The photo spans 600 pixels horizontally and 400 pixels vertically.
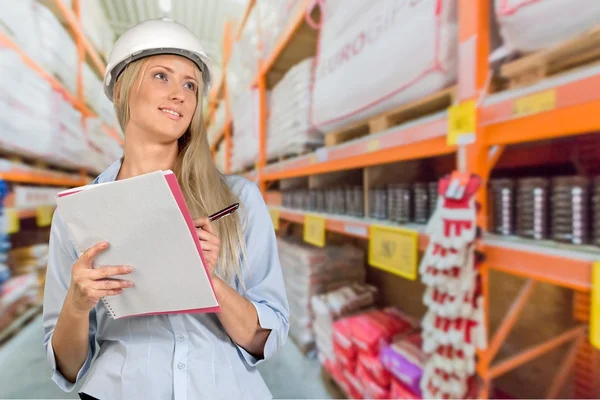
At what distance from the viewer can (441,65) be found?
104 centimetres

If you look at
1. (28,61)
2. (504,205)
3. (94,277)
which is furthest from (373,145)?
(28,61)

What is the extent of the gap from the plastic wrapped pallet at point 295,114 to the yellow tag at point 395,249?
952 mm

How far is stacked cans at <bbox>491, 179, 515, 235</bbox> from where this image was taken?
0.94 metres

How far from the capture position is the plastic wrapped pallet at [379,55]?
3.43 ft

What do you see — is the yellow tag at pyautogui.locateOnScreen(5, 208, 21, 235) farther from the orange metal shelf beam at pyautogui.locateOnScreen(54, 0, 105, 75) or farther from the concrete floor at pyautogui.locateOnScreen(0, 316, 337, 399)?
the orange metal shelf beam at pyautogui.locateOnScreen(54, 0, 105, 75)

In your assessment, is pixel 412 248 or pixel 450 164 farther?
pixel 450 164

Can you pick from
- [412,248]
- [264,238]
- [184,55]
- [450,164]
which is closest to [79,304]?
[264,238]

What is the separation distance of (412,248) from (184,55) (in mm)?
954

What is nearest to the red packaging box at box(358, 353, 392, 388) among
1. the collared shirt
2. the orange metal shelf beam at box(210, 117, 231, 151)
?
the collared shirt

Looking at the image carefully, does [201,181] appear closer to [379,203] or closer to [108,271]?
[108,271]

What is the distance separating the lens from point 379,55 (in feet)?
4.07

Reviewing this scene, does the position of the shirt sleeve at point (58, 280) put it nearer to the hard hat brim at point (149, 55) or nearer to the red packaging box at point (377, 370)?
the hard hat brim at point (149, 55)

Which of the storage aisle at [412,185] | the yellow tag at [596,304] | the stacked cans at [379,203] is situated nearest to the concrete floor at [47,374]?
A: the storage aisle at [412,185]

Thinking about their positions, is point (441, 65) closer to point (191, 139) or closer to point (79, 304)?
point (191, 139)
